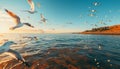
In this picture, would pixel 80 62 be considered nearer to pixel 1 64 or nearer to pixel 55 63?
pixel 55 63

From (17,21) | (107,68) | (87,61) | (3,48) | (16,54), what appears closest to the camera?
(3,48)

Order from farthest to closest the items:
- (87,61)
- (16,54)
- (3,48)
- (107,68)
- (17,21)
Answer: (87,61) < (17,21) < (107,68) < (16,54) < (3,48)

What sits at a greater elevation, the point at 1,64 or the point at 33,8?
the point at 33,8

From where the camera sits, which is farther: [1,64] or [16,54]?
[1,64]

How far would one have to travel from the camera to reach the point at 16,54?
31.4 feet

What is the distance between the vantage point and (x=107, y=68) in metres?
12.8

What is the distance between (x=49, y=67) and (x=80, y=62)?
3.20 m

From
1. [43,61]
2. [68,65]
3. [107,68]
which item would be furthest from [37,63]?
[107,68]

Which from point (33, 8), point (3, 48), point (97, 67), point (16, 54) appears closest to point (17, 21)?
point (33, 8)

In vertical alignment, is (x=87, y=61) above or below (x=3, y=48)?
below

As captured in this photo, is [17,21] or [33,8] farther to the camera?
[33,8]

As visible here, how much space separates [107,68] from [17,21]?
358 inches

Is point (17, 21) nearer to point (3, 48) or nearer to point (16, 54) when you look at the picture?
point (16, 54)

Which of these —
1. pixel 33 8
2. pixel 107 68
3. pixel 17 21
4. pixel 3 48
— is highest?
pixel 33 8
